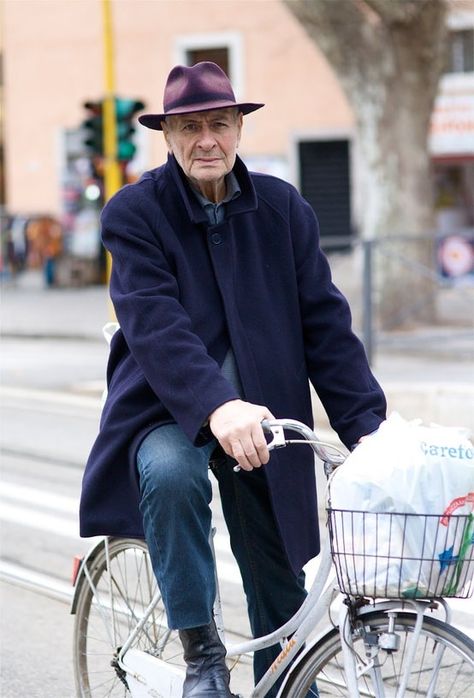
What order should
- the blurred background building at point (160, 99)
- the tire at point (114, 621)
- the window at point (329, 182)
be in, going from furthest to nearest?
the window at point (329, 182) < the blurred background building at point (160, 99) < the tire at point (114, 621)

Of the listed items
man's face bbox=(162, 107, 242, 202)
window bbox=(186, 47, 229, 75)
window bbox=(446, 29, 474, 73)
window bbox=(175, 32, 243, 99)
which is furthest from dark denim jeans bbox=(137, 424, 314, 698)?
window bbox=(186, 47, 229, 75)

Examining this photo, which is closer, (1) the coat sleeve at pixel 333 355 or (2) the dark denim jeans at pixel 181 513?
(2) the dark denim jeans at pixel 181 513

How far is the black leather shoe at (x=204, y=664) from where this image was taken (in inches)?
126

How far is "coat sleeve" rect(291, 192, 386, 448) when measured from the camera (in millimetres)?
3320

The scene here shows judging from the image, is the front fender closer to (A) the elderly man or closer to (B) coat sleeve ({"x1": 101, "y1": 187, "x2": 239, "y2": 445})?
(A) the elderly man

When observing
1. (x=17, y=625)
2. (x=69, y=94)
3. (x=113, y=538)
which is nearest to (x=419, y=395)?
(x=17, y=625)

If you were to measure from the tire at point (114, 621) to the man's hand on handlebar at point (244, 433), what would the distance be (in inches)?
24.7

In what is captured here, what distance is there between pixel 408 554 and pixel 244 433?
465mm

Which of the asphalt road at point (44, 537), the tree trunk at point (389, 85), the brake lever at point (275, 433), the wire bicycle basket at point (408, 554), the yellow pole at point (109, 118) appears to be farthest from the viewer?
the tree trunk at point (389, 85)

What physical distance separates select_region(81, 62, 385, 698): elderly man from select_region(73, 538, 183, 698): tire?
267mm

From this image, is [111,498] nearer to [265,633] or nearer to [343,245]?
[265,633]

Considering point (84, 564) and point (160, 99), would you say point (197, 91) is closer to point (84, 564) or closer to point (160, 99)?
point (84, 564)

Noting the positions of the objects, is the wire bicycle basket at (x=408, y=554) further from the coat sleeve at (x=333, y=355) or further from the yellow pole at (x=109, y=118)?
the yellow pole at (x=109, y=118)

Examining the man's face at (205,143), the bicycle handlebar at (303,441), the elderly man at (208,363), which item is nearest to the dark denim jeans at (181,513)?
the elderly man at (208,363)
